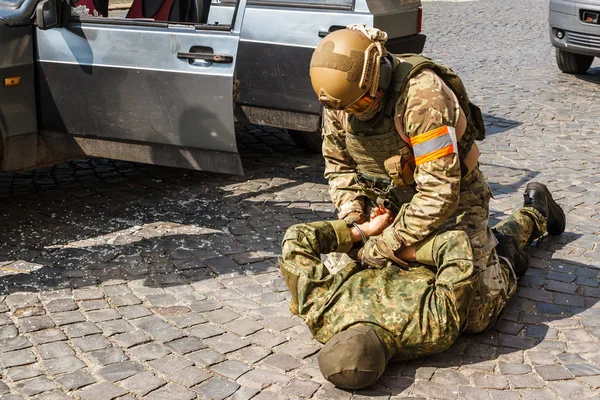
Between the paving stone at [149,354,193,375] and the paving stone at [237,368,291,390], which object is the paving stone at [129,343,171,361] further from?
the paving stone at [237,368,291,390]

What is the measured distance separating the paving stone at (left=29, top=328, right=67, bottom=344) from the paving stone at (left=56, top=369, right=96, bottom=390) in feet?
1.27

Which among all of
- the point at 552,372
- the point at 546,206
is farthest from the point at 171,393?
the point at 546,206

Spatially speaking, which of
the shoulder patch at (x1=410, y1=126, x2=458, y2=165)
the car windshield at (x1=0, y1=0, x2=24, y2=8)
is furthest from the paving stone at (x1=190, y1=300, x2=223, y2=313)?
the car windshield at (x1=0, y1=0, x2=24, y2=8)

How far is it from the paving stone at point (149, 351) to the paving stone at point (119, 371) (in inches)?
2.9

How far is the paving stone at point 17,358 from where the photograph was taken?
4.23 metres

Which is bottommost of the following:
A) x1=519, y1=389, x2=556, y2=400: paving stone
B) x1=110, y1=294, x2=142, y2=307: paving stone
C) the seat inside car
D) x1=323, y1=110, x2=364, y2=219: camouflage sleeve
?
x1=110, y1=294, x2=142, y2=307: paving stone

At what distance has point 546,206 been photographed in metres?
5.77

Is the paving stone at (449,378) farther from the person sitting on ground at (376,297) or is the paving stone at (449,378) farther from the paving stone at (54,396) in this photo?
the paving stone at (54,396)

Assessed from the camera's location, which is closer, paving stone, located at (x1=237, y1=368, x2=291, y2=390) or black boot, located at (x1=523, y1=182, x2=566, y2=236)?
paving stone, located at (x1=237, y1=368, x2=291, y2=390)

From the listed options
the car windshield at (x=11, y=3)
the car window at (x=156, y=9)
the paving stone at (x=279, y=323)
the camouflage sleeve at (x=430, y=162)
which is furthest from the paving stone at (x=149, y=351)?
the car window at (x=156, y=9)

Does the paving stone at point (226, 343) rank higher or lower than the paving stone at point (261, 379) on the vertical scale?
lower

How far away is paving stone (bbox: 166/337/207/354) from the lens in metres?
4.40

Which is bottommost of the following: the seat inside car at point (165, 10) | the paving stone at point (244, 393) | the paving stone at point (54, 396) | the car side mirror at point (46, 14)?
the paving stone at point (244, 393)

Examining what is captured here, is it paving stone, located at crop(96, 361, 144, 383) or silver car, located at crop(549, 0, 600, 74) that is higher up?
silver car, located at crop(549, 0, 600, 74)
